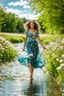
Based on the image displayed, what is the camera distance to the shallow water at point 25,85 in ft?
38.4

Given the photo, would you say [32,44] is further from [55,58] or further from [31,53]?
[55,58]

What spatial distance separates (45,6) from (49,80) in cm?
2399

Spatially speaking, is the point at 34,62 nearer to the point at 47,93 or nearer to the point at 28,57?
the point at 28,57

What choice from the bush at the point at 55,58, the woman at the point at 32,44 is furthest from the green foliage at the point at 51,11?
the woman at the point at 32,44

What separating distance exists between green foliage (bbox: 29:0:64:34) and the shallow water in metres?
21.3

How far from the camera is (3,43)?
22875 mm

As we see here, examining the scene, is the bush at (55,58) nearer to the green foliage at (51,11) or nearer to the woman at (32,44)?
the woman at (32,44)

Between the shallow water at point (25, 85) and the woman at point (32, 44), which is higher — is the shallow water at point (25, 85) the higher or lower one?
the lower one

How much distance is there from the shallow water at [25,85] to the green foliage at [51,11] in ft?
70.0

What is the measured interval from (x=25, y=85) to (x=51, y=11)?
25.5 meters

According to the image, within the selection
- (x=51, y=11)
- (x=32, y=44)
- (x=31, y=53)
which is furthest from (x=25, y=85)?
(x=51, y=11)

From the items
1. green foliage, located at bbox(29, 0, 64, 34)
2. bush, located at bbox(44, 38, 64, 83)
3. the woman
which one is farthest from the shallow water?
green foliage, located at bbox(29, 0, 64, 34)

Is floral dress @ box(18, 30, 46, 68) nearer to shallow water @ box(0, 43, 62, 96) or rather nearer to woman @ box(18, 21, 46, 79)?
woman @ box(18, 21, 46, 79)

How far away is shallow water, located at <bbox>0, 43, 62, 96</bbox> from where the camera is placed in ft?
38.4
